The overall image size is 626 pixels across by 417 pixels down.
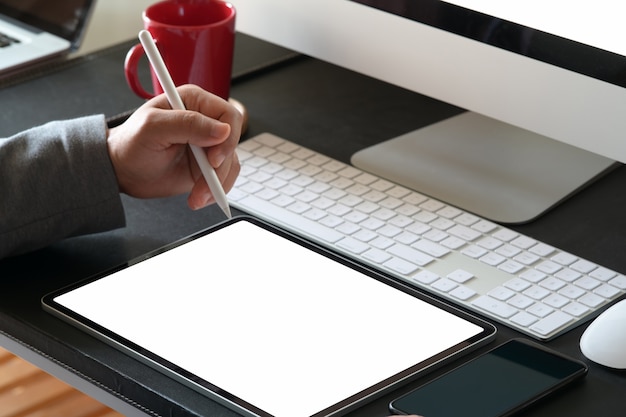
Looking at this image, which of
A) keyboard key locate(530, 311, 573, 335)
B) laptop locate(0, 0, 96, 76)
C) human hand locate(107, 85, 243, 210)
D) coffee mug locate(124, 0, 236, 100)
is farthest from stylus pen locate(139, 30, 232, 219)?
laptop locate(0, 0, 96, 76)

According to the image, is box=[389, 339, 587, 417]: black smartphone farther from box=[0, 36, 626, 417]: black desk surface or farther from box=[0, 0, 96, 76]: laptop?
box=[0, 0, 96, 76]: laptop

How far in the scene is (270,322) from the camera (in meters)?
0.71

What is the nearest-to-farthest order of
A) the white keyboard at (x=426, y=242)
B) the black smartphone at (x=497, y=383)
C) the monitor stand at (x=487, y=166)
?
the black smartphone at (x=497, y=383), the white keyboard at (x=426, y=242), the monitor stand at (x=487, y=166)

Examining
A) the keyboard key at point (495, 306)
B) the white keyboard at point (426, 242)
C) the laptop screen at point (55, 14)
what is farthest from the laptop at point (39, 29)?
the keyboard key at point (495, 306)

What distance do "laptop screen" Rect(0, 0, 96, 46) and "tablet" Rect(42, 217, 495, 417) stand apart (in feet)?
1.65

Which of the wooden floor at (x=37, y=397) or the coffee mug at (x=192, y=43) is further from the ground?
the coffee mug at (x=192, y=43)

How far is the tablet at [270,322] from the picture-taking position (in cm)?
65

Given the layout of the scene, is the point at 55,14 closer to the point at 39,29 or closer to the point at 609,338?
the point at 39,29

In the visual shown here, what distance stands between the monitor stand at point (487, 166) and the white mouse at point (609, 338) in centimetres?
19

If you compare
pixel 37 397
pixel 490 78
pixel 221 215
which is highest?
pixel 490 78

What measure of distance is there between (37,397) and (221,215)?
267mm

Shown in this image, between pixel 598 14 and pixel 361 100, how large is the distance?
38 centimetres

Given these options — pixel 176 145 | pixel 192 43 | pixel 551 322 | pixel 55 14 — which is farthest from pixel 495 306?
pixel 55 14

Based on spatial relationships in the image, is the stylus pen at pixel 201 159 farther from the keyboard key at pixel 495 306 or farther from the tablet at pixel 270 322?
the keyboard key at pixel 495 306
